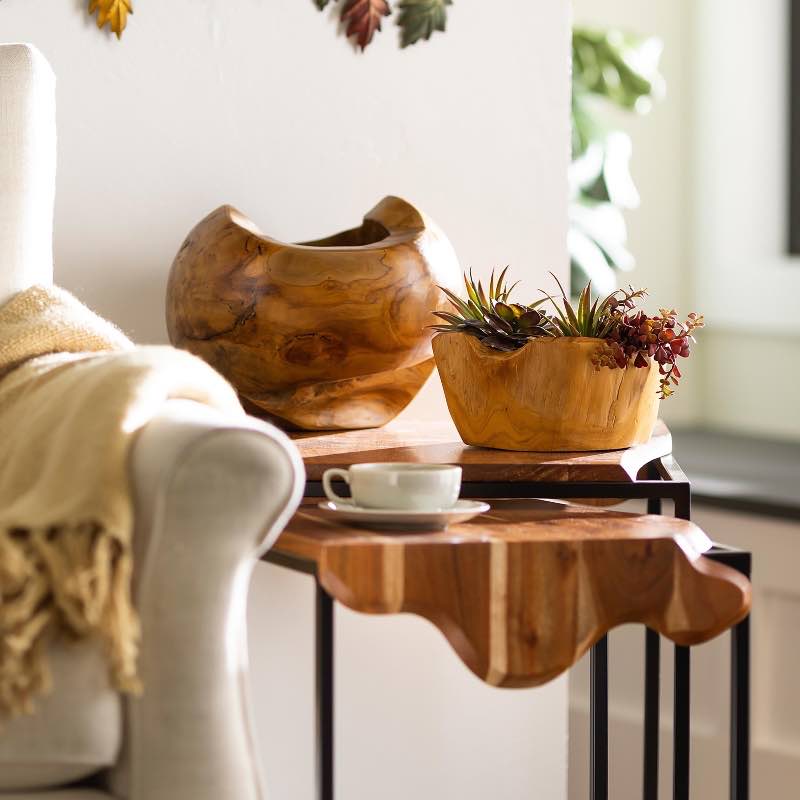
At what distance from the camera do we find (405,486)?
115 centimetres

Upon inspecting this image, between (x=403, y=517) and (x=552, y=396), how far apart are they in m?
0.29

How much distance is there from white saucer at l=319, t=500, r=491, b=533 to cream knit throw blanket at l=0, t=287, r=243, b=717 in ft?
0.43

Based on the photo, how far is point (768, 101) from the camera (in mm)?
→ 2668

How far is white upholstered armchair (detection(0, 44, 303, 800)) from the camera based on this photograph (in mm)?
955

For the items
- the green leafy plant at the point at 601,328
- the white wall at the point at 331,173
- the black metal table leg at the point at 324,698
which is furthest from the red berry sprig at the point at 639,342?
the white wall at the point at 331,173

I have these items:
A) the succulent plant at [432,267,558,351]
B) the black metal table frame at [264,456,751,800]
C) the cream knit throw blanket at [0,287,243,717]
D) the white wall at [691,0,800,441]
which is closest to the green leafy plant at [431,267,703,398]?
the succulent plant at [432,267,558,351]

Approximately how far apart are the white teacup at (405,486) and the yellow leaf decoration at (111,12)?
713 millimetres

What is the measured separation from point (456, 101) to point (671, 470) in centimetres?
65

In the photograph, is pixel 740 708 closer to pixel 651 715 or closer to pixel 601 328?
pixel 651 715

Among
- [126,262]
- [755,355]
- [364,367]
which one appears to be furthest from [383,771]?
[755,355]

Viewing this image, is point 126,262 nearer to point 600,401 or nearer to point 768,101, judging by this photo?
point 600,401

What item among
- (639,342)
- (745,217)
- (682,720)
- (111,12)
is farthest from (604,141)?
(682,720)

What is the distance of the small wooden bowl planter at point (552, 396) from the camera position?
1360mm

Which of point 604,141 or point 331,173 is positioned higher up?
point 604,141
